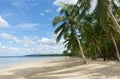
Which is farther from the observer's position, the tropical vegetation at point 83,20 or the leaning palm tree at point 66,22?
the leaning palm tree at point 66,22

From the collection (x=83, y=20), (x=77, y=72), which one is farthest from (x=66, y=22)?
(x=77, y=72)

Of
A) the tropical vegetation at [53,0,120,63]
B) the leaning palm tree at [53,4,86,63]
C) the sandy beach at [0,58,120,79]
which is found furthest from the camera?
the leaning palm tree at [53,4,86,63]

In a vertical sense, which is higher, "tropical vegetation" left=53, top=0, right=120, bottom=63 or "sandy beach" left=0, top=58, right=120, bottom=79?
"tropical vegetation" left=53, top=0, right=120, bottom=63

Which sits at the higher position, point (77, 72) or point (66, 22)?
point (66, 22)

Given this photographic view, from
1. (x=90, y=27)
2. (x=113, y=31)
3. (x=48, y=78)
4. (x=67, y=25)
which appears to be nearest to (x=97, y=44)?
(x=90, y=27)

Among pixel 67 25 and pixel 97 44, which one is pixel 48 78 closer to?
pixel 67 25

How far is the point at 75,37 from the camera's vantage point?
98.5 ft

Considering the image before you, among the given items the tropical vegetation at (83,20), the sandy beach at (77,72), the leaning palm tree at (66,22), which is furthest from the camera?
the leaning palm tree at (66,22)

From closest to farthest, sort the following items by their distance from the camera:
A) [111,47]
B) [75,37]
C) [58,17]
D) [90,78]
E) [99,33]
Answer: [90,78], [58,17], [75,37], [99,33], [111,47]

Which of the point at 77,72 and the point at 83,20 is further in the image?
the point at 83,20

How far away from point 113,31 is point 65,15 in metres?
7.59

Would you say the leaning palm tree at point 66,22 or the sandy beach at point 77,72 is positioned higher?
the leaning palm tree at point 66,22

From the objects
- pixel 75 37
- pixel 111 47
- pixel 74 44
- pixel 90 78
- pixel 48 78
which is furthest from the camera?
pixel 111 47

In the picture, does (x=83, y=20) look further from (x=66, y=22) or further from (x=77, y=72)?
(x=77, y=72)
